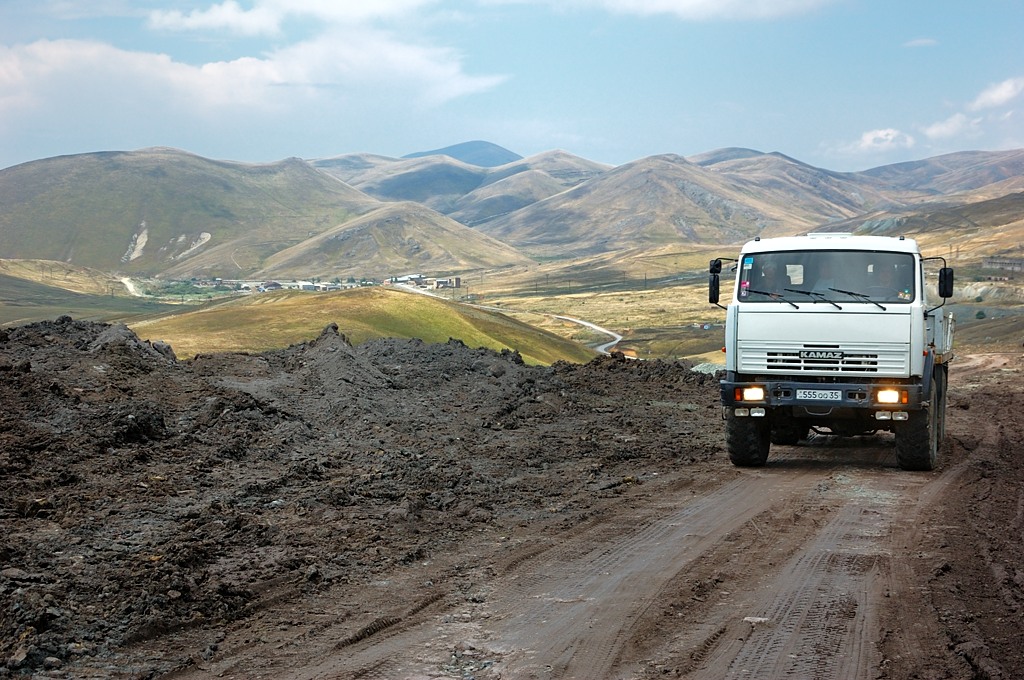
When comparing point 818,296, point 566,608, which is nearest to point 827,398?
point 818,296

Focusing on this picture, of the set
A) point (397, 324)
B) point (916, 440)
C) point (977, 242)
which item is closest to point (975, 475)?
point (916, 440)

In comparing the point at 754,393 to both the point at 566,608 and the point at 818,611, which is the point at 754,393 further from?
the point at 566,608

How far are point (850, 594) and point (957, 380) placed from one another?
33.4 meters

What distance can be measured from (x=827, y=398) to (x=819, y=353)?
0.73 meters

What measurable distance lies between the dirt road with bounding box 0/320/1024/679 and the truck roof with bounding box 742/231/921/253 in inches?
152

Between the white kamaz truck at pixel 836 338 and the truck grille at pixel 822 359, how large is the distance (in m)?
0.02

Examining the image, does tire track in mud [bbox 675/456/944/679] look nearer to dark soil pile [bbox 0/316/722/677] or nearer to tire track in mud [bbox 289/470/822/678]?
tire track in mud [bbox 289/470/822/678]

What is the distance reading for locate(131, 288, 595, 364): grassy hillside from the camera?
6681 cm

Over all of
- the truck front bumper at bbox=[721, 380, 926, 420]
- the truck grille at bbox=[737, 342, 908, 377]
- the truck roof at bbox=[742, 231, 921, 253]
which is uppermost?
the truck roof at bbox=[742, 231, 921, 253]

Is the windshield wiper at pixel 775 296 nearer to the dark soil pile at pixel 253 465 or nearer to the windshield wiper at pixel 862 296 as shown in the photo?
the windshield wiper at pixel 862 296

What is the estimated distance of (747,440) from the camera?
56.0 ft

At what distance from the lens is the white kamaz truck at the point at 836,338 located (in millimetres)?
15430

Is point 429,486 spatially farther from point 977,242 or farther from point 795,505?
point 977,242

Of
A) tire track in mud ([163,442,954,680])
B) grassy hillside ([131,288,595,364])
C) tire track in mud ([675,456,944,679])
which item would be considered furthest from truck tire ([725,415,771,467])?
grassy hillside ([131,288,595,364])
